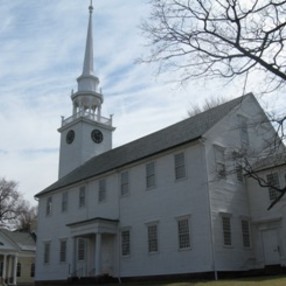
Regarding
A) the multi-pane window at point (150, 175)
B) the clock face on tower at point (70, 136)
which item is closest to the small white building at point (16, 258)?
the clock face on tower at point (70, 136)

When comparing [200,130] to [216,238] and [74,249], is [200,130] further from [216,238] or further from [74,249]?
[74,249]

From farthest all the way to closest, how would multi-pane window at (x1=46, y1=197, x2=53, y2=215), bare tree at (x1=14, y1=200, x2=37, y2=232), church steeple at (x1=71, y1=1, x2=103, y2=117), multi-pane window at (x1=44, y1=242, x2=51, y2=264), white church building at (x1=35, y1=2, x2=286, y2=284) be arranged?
bare tree at (x1=14, y1=200, x2=37, y2=232) → church steeple at (x1=71, y1=1, x2=103, y2=117) → multi-pane window at (x1=46, y1=197, x2=53, y2=215) → multi-pane window at (x1=44, y1=242, x2=51, y2=264) → white church building at (x1=35, y1=2, x2=286, y2=284)

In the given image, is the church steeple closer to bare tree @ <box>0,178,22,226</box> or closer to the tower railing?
the tower railing

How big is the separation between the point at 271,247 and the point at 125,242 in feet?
30.7

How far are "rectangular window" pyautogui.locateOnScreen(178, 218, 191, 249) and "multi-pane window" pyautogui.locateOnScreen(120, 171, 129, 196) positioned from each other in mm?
5725

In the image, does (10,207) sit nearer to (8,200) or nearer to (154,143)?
(8,200)

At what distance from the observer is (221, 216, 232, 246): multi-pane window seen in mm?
24734

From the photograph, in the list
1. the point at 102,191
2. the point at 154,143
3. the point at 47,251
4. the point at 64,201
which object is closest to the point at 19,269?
the point at 47,251

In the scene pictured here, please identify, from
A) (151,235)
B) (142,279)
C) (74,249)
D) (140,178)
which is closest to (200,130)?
(140,178)

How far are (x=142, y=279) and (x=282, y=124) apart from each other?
17.4 m

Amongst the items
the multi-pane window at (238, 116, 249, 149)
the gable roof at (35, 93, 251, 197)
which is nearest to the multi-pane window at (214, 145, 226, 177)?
the gable roof at (35, 93, 251, 197)

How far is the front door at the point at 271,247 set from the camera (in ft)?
82.0

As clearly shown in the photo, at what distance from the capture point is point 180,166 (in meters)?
26.6

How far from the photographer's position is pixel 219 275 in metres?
23.2
